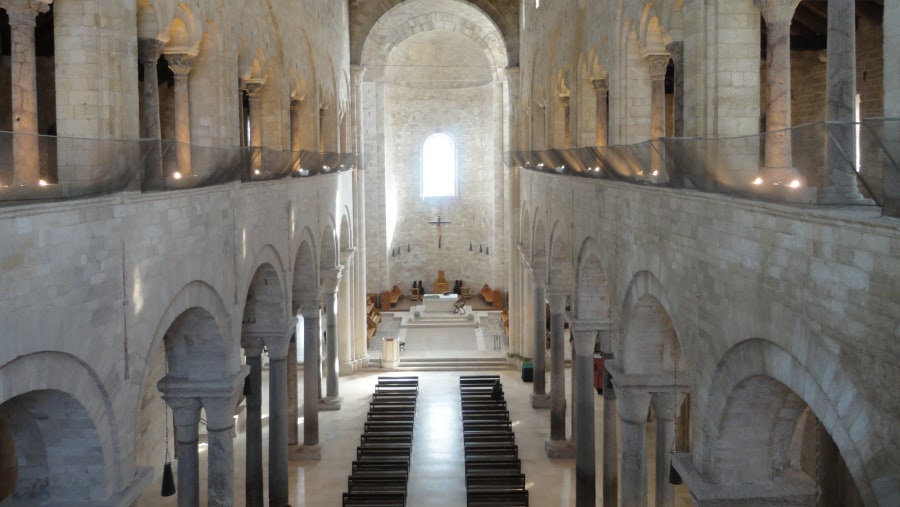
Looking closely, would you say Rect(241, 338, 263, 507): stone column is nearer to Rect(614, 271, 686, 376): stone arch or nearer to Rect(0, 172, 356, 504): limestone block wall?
Rect(0, 172, 356, 504): limestone block wall

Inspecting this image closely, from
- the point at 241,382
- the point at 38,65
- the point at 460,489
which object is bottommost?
the point at 460,489

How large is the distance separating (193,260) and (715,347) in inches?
274

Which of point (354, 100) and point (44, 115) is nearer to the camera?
point (44, 115)

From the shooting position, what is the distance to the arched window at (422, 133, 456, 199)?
1714 inches

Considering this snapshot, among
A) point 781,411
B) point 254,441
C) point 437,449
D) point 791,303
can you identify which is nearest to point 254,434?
point 254,441

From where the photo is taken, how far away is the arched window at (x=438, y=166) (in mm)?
43531

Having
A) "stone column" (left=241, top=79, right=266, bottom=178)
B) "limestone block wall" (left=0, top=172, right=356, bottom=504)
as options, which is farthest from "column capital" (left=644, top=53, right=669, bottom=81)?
"stone column" (left=241, top=79, right=266, bottom=178)

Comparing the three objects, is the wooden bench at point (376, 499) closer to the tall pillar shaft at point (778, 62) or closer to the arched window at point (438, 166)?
the tall pillar shaft at point (778, 62)

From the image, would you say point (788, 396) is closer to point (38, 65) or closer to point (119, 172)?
point (119, 172)

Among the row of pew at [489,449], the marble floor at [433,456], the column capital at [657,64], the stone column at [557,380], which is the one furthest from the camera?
the stone column at [557,380]

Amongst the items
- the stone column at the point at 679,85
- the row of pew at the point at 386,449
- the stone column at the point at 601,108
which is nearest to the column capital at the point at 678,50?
the stone column at the point at 679,85

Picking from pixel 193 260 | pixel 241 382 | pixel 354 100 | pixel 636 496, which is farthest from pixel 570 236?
pixel 354 100

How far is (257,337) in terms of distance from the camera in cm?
1859

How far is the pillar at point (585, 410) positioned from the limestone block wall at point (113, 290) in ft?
21.7
